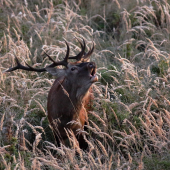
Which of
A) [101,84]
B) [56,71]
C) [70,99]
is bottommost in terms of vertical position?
[101,84]

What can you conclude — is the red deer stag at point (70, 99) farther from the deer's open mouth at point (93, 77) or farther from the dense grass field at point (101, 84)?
the dense grass field at point (101, 84)

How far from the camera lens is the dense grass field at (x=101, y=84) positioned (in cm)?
458

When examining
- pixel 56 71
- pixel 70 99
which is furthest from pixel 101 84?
pixel 70 99

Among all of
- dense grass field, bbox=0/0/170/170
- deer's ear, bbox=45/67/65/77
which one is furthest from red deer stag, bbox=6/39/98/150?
dense grass field, bbox=0/0/170/170

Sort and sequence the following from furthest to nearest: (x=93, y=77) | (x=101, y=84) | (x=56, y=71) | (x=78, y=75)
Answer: (x=101, y=84) → (x=56, y=71) → (x=78, y=75) → (x=93, y=77)

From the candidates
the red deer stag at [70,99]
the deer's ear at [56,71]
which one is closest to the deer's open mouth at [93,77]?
the red deer stag at [70,99]

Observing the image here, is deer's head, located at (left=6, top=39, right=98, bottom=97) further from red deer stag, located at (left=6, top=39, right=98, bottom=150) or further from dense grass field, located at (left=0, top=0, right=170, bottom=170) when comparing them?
dense grass field, located at (left=0, top=0, right=170, bottom=170)

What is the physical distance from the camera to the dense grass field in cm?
458

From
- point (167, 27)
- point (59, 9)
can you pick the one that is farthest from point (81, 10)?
point (167, 27)

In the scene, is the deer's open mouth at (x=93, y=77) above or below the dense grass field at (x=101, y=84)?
above

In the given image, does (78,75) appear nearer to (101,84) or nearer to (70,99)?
(70,99)

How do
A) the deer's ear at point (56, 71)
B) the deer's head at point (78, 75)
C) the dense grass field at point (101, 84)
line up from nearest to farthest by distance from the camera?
1. the dense grass field at point (101, 84)
2. the deer's head at point (78, 75)
3. the deer's ear at point (56, 71)

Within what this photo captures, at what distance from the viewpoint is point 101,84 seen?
284 inches

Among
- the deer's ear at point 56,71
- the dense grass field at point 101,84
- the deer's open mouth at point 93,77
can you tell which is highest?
the deer's open mouth at point 93,77
